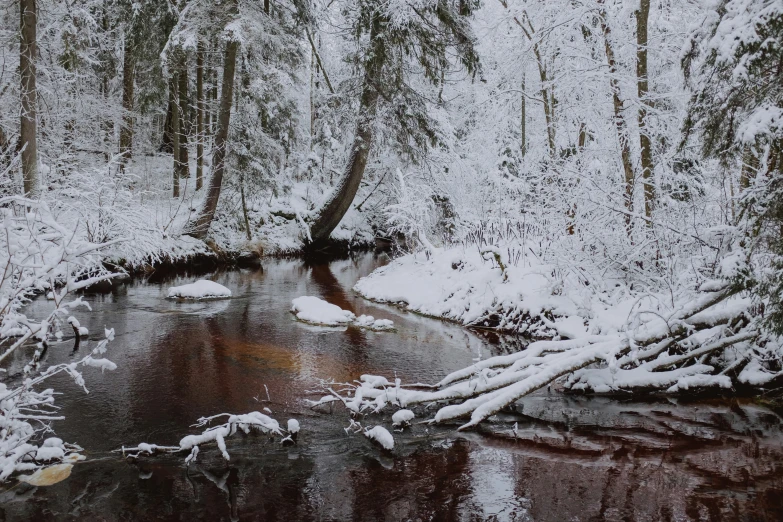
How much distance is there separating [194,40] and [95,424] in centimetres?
1132

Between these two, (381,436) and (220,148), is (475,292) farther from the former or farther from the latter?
(220,148)

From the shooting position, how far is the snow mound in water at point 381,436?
4844 mm

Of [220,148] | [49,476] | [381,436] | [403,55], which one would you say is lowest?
[49,476]

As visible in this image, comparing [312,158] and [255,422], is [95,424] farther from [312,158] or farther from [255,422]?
[312,158]

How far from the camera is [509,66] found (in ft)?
43.6

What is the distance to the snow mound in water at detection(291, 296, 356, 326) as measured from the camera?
9.95 metres

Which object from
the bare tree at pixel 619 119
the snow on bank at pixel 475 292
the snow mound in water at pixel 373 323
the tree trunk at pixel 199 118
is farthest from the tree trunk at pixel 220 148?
the bare tree at pixel 619 119

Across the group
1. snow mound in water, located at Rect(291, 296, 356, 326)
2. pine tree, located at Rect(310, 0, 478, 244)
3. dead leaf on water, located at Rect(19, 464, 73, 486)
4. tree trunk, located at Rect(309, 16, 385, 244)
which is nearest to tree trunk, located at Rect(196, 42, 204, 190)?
tree trunk, located at Rect(309, 16, 385, 244)

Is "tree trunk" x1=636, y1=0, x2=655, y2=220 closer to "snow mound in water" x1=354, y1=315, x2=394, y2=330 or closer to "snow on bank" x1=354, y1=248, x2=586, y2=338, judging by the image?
"snow on bank" x1=354, y1=248, x2=586, y2=338

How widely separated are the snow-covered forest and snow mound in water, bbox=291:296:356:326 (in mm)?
61

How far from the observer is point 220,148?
16.5 meters

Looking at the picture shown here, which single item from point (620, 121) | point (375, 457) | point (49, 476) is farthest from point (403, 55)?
point (49, 476)

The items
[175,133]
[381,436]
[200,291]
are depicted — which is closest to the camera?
[381,436]

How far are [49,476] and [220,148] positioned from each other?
13568mm
